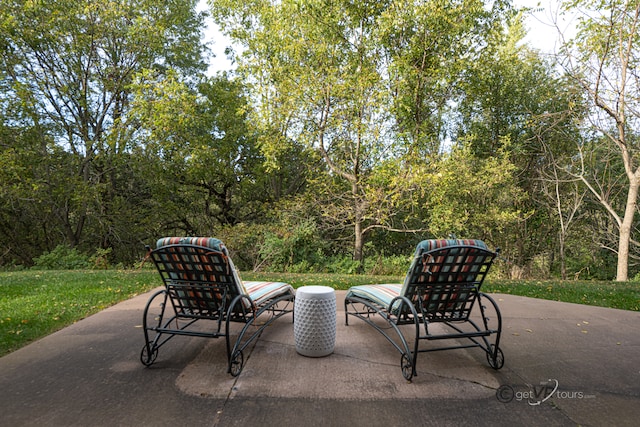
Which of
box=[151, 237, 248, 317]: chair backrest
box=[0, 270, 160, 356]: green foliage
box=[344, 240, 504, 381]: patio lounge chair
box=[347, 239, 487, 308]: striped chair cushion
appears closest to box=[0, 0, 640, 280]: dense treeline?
box=[0, 270, 160, 356]: green foliage

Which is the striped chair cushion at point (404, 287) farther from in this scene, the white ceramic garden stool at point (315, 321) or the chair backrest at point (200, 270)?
the chair backrest at point (200, 270)

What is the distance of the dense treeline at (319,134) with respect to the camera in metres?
10.2

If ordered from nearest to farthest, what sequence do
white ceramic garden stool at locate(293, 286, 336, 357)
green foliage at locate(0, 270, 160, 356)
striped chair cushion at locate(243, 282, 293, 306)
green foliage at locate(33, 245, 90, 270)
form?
white ceramic garden stool at locate(293, 286, 336, 357) < striped chair cushion at locate(243, 282, 293, 306) < green foliage at locate(0, 270, 160, 356) < green foliage at locate(33, 245, 90, 270)

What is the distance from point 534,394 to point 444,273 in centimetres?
103

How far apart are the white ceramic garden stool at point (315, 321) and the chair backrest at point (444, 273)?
67cm

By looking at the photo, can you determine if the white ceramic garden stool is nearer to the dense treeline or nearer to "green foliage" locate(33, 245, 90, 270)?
the dense treeline

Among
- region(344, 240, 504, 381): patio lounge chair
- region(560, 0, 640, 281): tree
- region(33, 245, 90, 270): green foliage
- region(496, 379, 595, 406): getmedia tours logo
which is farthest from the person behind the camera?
region(33, 245, 90, 270): green foliage

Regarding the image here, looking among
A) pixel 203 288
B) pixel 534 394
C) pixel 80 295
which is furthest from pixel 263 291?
pixel 80 295

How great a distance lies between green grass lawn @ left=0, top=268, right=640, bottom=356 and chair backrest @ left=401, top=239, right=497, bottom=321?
12.1ft

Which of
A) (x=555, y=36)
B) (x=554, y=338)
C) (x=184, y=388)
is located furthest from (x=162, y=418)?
(x=555, y=36)

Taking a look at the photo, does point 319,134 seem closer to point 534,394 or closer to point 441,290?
point 441,290

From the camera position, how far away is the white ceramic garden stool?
290 centimetres

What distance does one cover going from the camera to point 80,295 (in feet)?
17.5

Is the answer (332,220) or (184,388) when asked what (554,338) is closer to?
(184,388)
